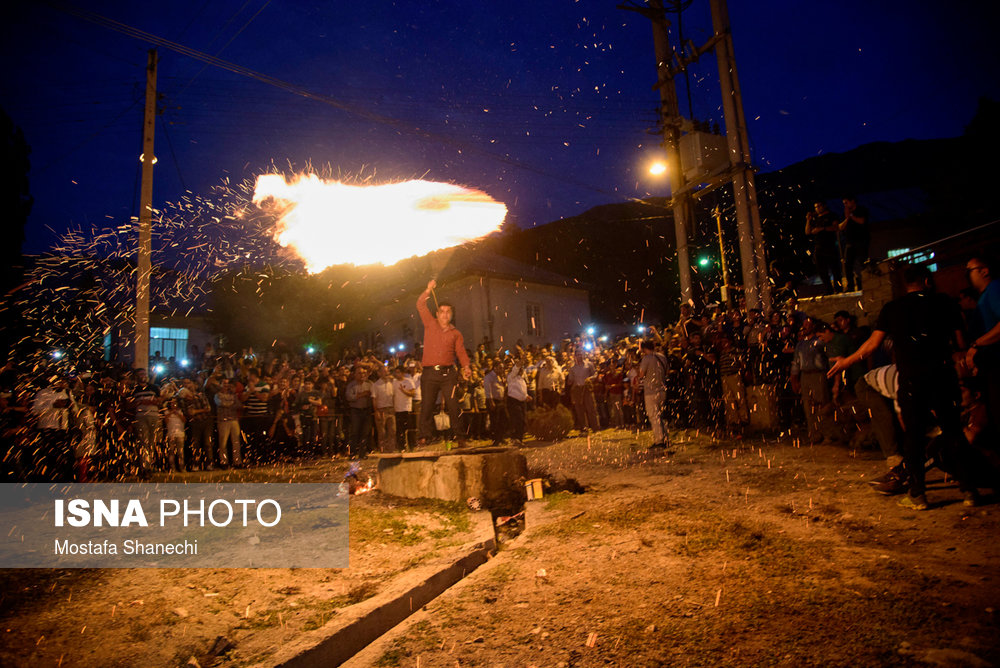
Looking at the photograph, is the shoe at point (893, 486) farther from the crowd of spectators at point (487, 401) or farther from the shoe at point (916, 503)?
the crowd of spectators at point (487, 401)

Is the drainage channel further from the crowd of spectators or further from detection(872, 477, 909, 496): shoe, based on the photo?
detection(872, 477, 909, 496): shoe

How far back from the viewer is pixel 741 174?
13.1 meters

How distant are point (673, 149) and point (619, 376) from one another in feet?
23.0

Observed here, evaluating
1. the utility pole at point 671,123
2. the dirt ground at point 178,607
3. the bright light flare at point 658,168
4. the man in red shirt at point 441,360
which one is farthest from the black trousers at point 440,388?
the bright light flare at point 658,168

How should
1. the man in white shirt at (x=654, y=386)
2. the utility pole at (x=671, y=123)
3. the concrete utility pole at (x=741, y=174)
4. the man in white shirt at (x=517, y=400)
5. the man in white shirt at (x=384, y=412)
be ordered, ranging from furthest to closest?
the utility pole at (x=671, y=123) → the man in white shirt at (x=517, y=400) → the concrete utility pole at (x=741, y=174) → the man in white shirt at (x=384, y=412) → the man in white shirt at (x=654, y=386)

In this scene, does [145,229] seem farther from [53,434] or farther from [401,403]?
[401,403]

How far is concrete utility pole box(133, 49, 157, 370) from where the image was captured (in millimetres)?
13000

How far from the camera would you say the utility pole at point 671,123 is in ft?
51.2

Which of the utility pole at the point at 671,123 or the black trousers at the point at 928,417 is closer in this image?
the black trousers at the point at 928,417

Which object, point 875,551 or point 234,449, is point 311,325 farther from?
point 875,551

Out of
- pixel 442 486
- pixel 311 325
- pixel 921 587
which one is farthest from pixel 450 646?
pixel 311 325

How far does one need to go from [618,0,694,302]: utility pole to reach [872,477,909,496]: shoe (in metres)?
11.1
